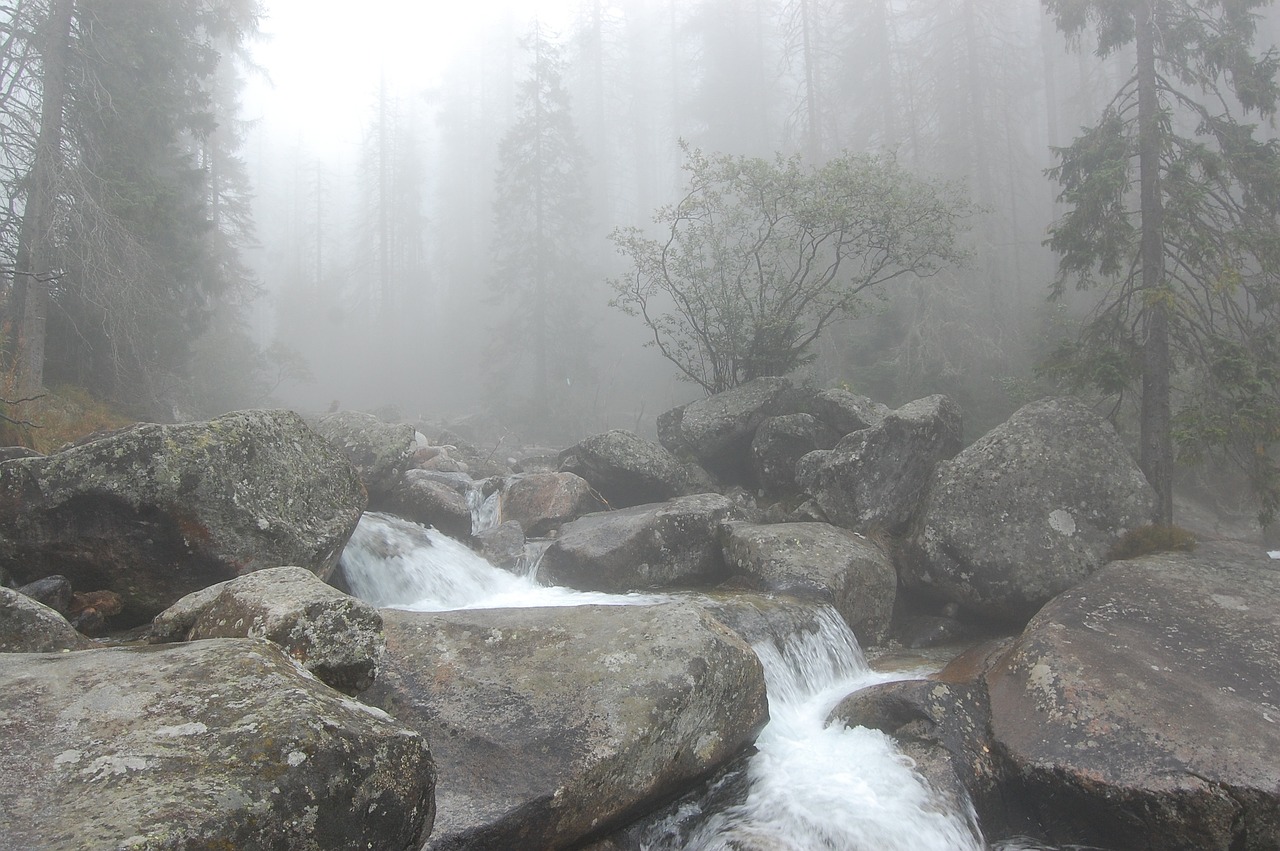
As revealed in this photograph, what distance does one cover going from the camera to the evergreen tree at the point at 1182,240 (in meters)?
9.69

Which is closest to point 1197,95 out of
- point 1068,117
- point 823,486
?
point 1068,117

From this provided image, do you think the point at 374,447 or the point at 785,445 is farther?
the point at 785,445

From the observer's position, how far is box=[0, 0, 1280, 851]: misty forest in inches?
169

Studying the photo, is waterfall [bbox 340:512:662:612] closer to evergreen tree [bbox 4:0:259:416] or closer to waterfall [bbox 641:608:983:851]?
waterfall [bbox 641:608:983:851]

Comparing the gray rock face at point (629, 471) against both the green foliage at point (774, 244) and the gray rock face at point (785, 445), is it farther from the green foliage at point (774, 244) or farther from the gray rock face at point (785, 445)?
the green foliage at point (774, 244)

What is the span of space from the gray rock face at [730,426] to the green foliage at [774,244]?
5.44 ft

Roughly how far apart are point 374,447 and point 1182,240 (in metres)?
12.4

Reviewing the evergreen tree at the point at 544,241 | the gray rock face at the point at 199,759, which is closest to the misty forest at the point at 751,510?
the gray rock face at the point at 199,759

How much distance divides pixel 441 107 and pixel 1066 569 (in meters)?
58.0

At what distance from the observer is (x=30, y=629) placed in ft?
14.6

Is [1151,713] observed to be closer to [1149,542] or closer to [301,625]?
[1149,542]

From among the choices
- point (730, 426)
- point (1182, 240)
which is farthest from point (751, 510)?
point (1182, 240)

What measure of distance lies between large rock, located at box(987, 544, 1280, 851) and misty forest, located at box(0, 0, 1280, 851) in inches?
1.1

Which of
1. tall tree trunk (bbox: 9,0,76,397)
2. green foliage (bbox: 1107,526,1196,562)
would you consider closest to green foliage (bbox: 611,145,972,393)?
green foliage (bbox: 1107,526,1196,562)
